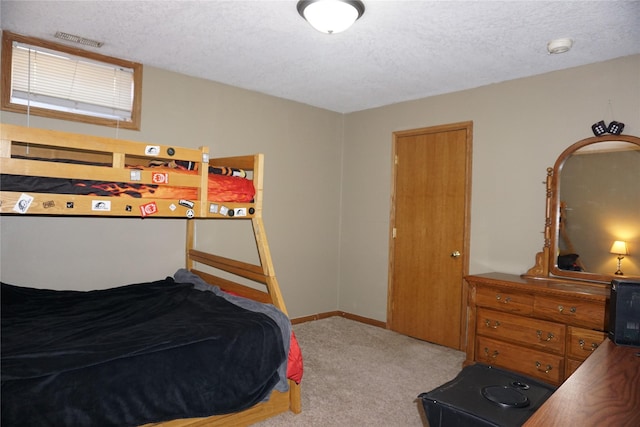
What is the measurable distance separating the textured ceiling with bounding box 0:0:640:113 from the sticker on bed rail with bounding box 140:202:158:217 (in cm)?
113

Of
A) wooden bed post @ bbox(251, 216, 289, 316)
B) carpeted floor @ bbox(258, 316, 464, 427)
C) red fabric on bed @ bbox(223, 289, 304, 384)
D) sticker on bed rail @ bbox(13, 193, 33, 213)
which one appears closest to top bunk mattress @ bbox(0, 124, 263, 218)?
sticker on bed rail @ bbox(13, 193, 33, 213)

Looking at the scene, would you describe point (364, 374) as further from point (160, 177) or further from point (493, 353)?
point (160, 177)

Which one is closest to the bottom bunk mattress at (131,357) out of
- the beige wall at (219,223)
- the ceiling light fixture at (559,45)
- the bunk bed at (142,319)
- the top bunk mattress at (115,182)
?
the bunk bed at (142,319)

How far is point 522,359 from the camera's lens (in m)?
2.80

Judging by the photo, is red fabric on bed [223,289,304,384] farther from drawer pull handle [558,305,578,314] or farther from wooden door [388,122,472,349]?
wooden door [388,122,472,349]

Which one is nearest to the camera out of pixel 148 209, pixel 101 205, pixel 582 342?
pixel 101 205

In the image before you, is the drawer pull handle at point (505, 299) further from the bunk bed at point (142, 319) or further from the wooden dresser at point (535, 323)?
the bunk bed at point (142, 319)

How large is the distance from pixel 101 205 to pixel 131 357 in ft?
2.67

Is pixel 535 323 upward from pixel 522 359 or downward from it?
upward

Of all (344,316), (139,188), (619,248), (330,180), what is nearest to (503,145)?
(619,248)

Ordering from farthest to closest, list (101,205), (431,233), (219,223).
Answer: (431,233) → (219,223) → (101,205)

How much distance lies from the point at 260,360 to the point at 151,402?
0.57 metres

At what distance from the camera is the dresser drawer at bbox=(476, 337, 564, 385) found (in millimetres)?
2656

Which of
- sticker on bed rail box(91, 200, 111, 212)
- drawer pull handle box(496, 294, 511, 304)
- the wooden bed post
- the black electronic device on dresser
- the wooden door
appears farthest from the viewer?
the wooden door
